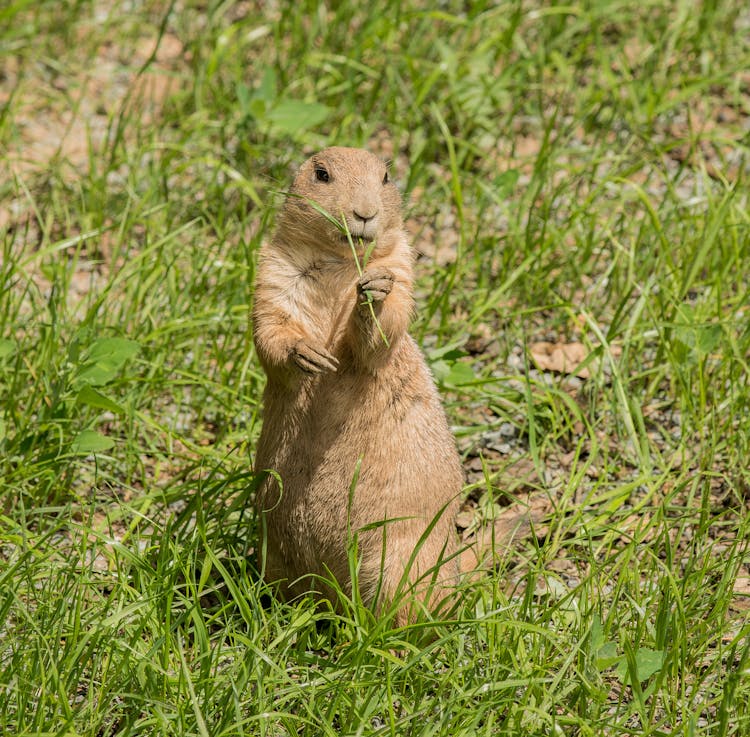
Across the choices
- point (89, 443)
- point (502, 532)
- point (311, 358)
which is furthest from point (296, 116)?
point (311, 358)

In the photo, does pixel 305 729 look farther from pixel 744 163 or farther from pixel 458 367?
pixel 744 163

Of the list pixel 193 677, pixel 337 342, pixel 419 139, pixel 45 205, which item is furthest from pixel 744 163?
pixel 193 677

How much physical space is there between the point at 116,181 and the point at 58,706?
382 cm

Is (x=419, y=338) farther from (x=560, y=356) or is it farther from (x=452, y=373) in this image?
(x=560, y=356)

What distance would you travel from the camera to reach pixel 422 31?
7121 millimetres

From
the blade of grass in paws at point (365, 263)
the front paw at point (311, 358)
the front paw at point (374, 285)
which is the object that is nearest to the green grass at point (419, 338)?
the front paw at point (311, 358)

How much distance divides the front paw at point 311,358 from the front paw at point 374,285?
0.23m

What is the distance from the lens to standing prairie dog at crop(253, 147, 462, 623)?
3920 millimetres

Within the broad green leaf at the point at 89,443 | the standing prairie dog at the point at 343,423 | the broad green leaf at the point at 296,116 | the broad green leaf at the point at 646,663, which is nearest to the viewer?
the broad green leaf at the point at 646,663

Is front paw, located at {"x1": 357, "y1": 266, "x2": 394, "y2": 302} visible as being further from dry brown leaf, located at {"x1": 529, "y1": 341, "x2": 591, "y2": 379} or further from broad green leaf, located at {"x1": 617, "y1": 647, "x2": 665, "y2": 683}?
dry brown leaf, located at {"x1": 529, "y1": 341, "x2": 591, "y2": 379}

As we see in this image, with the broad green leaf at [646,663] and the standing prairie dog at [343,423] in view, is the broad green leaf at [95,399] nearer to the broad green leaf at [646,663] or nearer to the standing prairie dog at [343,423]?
the standing prairie dog at [343,423]

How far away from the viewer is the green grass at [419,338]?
3.59 metres

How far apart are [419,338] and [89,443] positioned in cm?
167

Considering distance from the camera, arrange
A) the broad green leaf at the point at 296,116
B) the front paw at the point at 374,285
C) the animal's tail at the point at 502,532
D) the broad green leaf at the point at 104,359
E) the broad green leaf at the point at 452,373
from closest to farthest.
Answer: the front paw at the point at 374,285, the animal's tail at the point at 502,532, the broad green leaf at the point at 104,359, the broad green leaf at the point at 452,373, the broad green leaf at the point at 296,116
